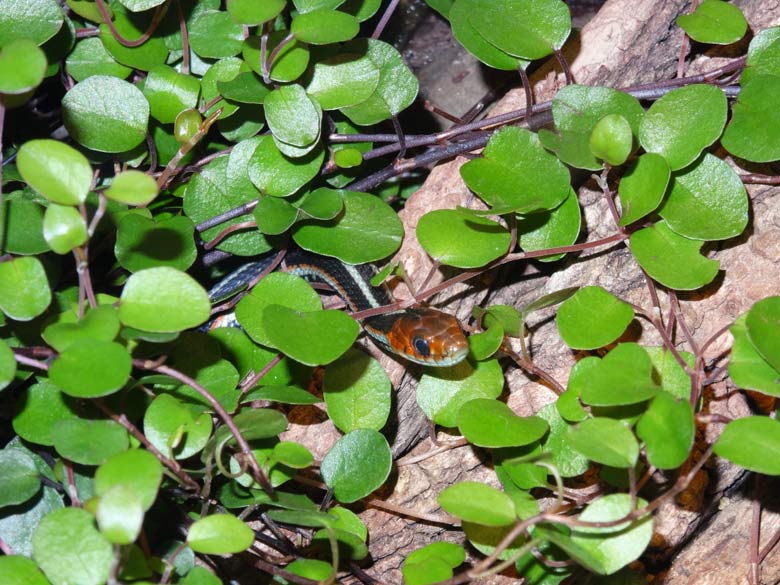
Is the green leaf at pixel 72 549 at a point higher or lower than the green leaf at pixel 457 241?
lower

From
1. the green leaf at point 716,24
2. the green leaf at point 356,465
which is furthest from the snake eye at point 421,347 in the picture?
the green leaf at point 716,24

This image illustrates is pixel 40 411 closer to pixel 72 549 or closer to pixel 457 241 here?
pixel 72 549

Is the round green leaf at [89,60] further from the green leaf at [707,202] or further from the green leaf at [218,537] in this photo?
the green leaf at [707,202]

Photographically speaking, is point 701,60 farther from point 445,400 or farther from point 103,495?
point 103,495

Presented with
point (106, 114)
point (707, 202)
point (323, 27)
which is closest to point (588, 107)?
point (707, 202)

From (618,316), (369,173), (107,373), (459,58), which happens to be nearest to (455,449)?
(618,316)

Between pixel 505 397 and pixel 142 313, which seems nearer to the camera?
pixel 142 313
